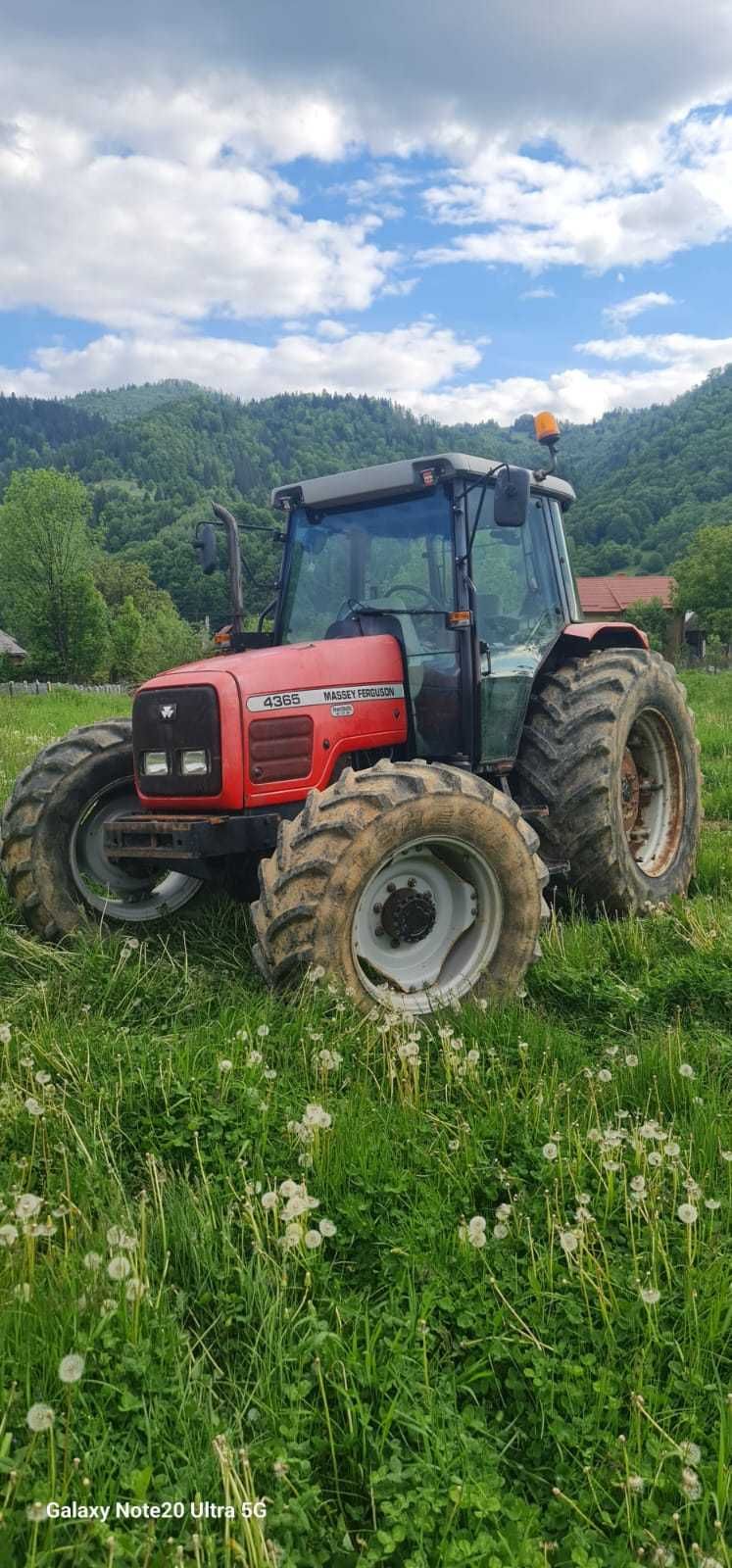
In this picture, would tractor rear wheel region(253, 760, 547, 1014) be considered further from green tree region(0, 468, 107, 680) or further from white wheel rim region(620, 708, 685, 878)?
green tree region(0, 468, 107, 680)

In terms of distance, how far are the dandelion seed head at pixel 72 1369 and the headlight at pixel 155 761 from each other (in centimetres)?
281

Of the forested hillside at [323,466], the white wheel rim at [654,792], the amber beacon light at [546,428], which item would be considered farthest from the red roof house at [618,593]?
the amber beacon light at [546,428]

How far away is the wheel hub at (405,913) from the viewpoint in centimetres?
390

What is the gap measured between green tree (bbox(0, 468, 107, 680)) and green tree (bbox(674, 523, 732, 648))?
114 ft

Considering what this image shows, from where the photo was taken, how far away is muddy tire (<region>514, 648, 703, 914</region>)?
493cm

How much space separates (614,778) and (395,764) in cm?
158

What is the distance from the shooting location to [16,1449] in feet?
5.20

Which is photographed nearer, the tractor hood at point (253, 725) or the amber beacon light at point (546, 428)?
the tractor hood at point (253, 725)

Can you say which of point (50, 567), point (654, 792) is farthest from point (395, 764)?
point (50, 567)

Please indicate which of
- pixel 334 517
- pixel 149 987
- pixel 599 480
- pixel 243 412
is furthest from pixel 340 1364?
pixel 243 412

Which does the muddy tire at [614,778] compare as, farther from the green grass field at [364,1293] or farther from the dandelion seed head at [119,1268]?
the dandelion seed head at [119,1268]

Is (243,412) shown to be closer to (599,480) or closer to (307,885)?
(599,480)

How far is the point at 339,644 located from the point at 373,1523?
11.5 ft

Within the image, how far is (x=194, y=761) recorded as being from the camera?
411 centimetres
